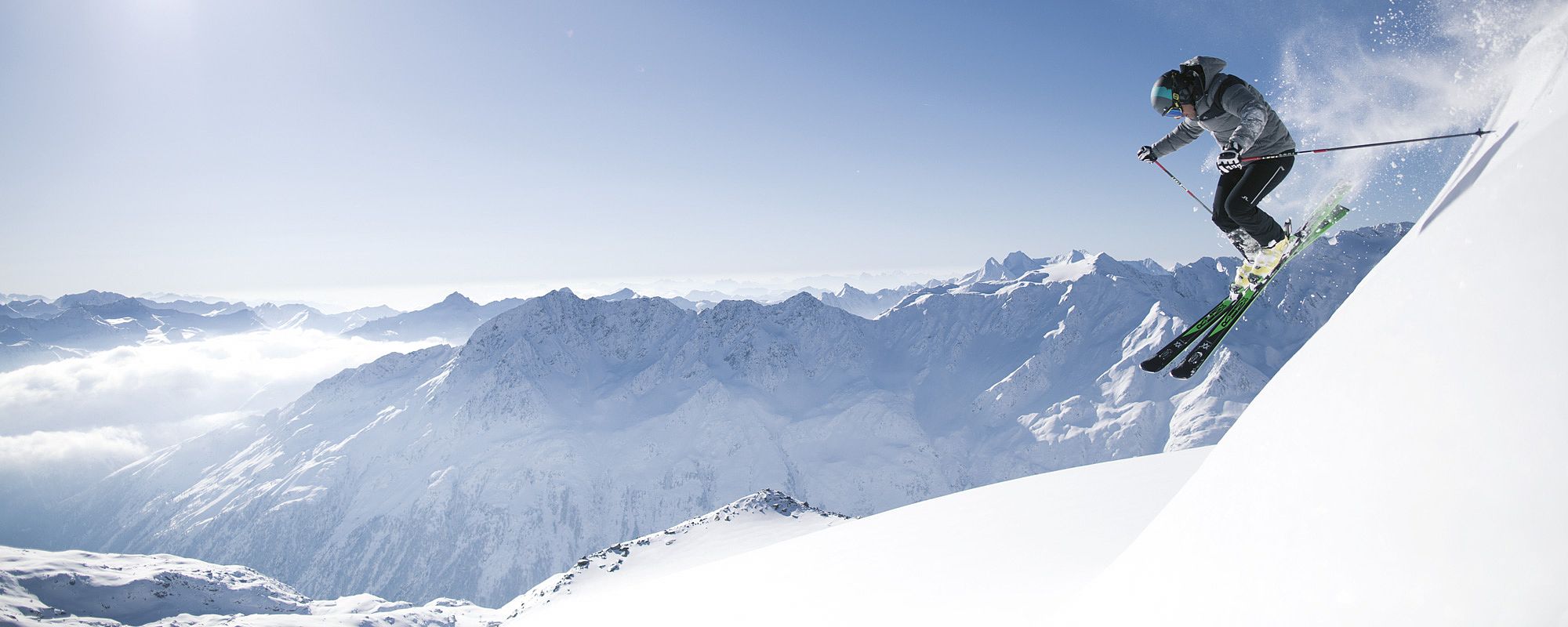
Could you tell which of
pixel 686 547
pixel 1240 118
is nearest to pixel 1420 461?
pixel 1240 118

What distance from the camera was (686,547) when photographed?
5894cm

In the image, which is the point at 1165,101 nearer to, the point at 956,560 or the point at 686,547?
the point at 956,560

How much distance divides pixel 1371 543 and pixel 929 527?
10.2m

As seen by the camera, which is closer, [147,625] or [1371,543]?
→ [1371,543]

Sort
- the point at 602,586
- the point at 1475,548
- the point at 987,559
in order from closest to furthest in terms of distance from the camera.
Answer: the point at 1475,548, the point at 987,559, the point at 602,586

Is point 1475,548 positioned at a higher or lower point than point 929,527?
higher

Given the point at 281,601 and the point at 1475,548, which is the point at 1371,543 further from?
the point at 281,601

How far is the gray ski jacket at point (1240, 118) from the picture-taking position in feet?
27.0

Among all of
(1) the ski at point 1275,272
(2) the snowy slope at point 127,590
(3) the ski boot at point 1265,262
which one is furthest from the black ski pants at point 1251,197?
(2) the snowy slope at point 127,590

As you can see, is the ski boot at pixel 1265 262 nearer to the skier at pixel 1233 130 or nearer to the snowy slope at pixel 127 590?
the skier at pixel 1233 130

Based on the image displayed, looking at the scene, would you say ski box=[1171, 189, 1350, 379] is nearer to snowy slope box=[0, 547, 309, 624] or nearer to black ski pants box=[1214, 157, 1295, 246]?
black ski pants box=[1214, 157, 1295, 246]

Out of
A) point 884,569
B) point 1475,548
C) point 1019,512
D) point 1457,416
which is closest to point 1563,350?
point 1457,416

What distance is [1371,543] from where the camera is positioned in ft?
7.53

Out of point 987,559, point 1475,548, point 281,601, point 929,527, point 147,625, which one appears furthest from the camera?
point 281,601
